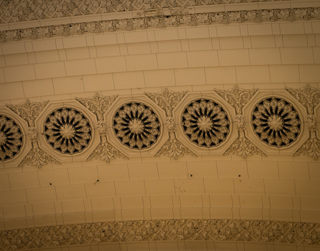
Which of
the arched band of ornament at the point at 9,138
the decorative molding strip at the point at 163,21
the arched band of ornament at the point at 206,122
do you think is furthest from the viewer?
the arched band of ornament at the point at 9,138

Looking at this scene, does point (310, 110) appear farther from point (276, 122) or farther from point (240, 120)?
point (240, 120)

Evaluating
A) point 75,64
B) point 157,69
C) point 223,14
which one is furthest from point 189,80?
point 75,64

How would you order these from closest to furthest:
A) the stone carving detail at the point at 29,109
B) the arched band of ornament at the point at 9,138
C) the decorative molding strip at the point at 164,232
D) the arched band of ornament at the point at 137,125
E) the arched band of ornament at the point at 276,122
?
the arched band of ornament at the point at 276,122 → the decorative molding strip at the point at 164,232 → the arched band of ornament at the point at 137,125 → the stone carving detail at the point at 29,109 → the arched band of ornament at the point at 9,138

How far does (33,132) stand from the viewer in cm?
1027

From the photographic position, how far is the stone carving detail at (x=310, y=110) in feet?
30.9

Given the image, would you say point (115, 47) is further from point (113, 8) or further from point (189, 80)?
point (189, 80)

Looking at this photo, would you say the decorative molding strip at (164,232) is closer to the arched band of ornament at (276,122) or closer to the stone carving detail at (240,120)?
the stone carving detail at (240,120)

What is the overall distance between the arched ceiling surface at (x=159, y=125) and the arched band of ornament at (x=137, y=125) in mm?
21

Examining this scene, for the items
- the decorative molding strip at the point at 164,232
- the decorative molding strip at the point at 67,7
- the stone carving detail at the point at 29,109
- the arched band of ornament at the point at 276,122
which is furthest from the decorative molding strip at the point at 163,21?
the decorative molding strip at the point at 164,232

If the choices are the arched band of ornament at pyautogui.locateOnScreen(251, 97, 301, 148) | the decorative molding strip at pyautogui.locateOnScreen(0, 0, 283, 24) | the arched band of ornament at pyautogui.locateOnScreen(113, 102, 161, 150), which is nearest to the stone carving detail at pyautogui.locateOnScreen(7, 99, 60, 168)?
the arched band of ornament at pyautogui.locateOnScreen(113, 102, 161, 150)

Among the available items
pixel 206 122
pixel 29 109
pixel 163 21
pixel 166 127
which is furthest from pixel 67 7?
pixel 206 122

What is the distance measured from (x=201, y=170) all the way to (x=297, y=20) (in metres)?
3.35

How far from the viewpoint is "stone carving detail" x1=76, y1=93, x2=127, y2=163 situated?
10062 millimetres

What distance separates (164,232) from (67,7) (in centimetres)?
474
